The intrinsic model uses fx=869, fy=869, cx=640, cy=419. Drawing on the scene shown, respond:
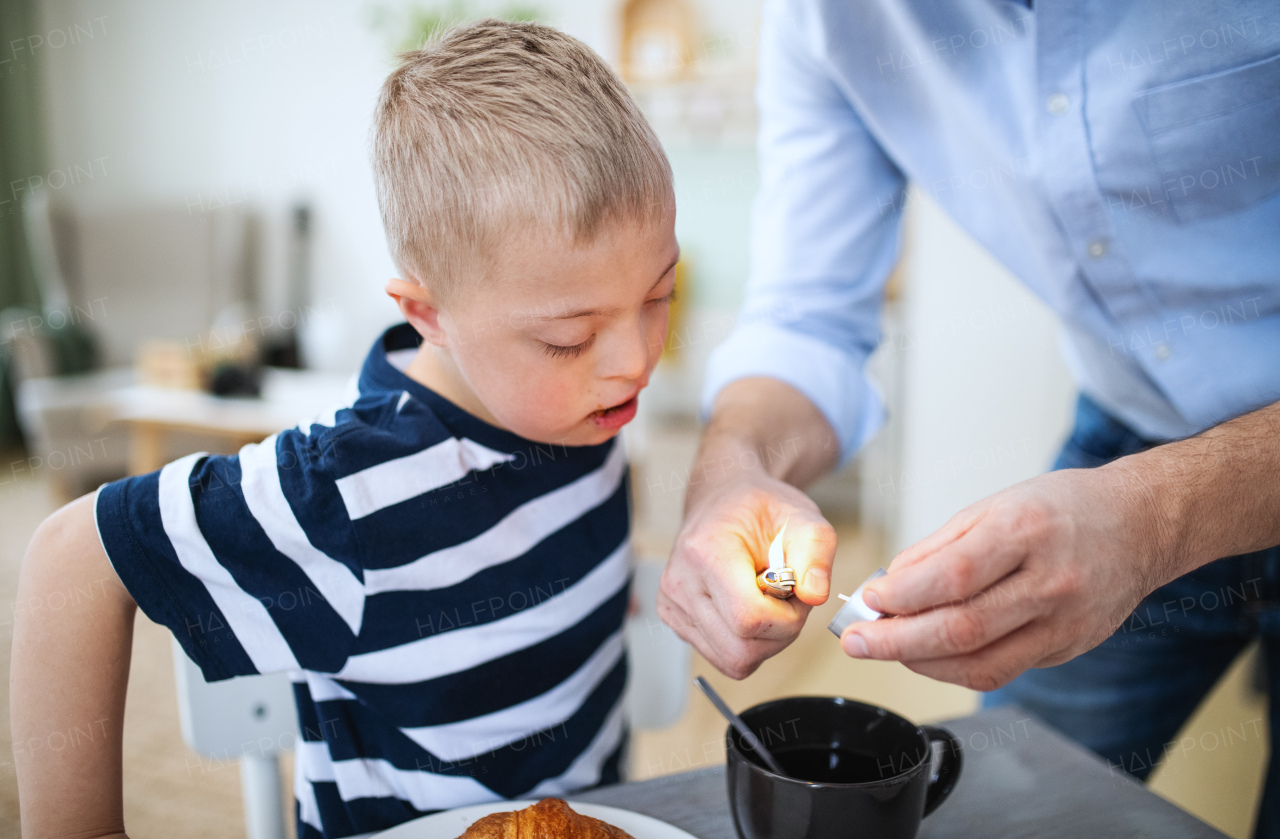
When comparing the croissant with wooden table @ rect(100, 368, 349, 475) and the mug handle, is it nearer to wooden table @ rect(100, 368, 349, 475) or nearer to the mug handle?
the mug handle

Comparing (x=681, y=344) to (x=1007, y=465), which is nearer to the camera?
(x=1007, y=465)

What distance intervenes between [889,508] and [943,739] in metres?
2.71

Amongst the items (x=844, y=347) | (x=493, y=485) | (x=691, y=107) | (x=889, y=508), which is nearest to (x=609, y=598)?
(x=493, y=485)

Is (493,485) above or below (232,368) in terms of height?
above

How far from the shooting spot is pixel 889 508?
319 cm

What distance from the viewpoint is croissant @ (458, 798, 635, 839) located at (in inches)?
21.6

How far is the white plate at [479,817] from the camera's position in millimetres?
581

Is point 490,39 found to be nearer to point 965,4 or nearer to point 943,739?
point 965,4

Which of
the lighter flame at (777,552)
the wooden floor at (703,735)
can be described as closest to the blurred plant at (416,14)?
the wooden floor at (703,735)

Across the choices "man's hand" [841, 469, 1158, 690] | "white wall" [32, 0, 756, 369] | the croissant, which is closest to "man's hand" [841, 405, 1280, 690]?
"man's hand" [841, 469, 1158, 690]

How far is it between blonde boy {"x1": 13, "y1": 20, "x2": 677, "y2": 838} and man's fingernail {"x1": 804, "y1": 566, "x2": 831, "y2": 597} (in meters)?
0.19

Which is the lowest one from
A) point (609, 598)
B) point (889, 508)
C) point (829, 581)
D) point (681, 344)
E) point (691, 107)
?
point (889, 508)

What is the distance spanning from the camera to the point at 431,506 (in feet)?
2.35

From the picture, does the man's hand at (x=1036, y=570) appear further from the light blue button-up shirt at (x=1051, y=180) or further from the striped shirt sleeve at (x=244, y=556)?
the striped shirt sleeve at (x=244, y=556)
